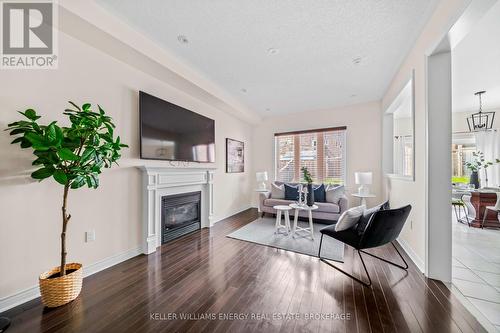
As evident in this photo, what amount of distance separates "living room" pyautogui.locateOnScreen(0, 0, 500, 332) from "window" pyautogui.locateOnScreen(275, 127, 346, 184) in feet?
5.04

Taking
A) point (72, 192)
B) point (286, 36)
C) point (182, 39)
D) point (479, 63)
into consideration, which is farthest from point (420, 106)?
point (72, 192)

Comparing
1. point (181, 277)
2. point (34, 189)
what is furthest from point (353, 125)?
point (34, 189)

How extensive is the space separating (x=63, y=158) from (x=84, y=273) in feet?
4.77

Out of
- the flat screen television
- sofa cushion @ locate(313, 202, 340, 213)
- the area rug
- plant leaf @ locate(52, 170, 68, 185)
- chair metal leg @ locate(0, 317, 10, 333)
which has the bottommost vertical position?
the area rug

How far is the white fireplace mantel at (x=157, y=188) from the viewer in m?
2.69

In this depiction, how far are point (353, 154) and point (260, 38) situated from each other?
3.71 m

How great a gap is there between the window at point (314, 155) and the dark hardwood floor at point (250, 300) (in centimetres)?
286

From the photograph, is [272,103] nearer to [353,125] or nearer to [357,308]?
[353,125]

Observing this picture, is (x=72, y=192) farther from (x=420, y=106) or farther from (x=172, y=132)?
(x=420, y=106)

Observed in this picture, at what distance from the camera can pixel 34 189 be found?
5.83 ft

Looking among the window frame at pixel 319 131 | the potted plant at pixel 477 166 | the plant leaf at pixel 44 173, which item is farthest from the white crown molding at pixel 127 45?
the potted plant at pixel 477 166

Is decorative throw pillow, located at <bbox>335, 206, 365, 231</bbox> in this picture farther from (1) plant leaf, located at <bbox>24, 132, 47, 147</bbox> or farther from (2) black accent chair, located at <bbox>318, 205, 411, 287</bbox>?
(1) plant leaf, located at <bbox>24, 132, 47, 147</bbox>

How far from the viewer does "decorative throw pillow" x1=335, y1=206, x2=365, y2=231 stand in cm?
220

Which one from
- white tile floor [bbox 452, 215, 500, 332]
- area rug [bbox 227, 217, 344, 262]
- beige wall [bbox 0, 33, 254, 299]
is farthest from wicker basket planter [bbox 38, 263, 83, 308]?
white tile floor [bbox 452, 215, 500, 332]
